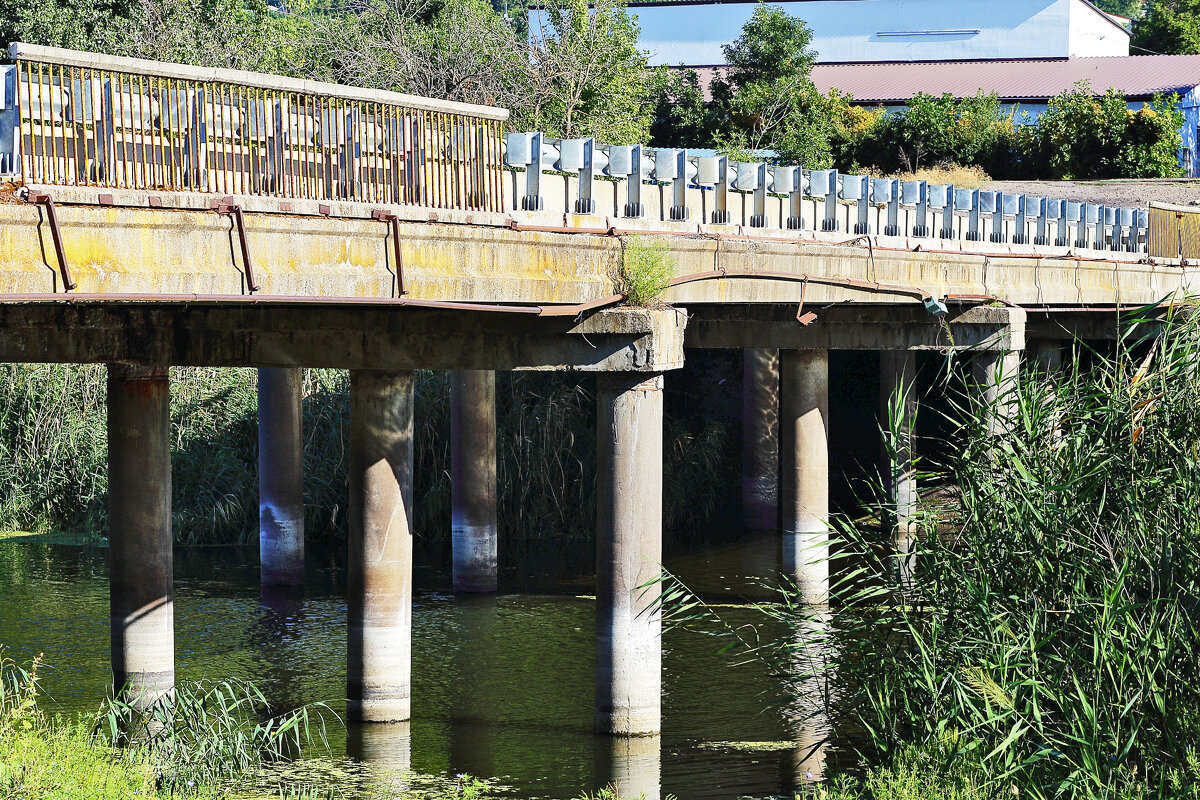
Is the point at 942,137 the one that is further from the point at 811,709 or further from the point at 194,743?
the point at 194,743

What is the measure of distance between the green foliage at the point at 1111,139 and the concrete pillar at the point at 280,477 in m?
35.9

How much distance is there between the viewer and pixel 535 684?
628 inches

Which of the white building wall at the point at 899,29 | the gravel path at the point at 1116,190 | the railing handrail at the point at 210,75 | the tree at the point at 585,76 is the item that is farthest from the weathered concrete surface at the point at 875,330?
the white building wall at the point at 899,29

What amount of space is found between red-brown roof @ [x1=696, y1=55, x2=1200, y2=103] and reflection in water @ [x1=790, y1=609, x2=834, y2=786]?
40.1 metres

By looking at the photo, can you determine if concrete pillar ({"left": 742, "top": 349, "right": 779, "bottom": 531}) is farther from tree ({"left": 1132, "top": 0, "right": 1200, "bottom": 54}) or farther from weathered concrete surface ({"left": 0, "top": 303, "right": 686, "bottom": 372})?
tree ({"left": 1132, "top": 0, "right": 1200, "bottom": 54})

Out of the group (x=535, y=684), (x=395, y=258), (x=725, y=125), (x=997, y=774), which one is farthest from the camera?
(x=725, y=125)

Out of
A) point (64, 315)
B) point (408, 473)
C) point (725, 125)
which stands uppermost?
point (725, 125)

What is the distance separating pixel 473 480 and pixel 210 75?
36.0 feet

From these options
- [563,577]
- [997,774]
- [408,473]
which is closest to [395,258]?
[408,473]

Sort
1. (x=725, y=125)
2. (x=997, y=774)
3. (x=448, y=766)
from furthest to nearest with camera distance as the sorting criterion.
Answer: (x=725, y=125)
(x=448, y=766)
(x=997, y=774)

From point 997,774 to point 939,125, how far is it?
4261 cm

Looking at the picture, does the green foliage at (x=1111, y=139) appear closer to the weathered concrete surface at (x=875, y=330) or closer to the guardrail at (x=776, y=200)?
the guardrail at (x=776, y=200)

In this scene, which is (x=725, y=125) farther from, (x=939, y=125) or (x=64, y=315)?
(x=64, y=315)

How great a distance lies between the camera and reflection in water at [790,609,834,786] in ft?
37.1
